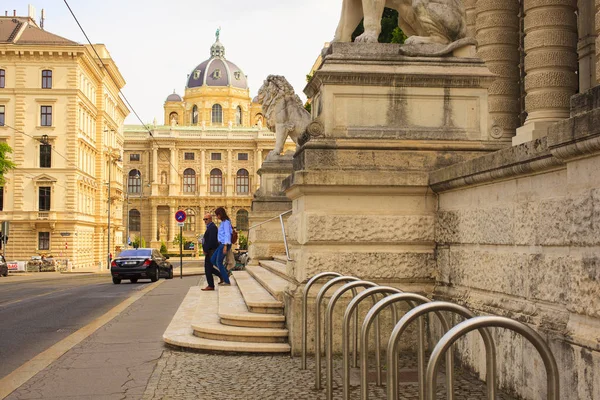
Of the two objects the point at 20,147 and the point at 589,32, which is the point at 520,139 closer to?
the point at 589,32

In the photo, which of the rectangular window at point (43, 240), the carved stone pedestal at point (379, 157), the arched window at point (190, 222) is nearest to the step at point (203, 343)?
the carved stone pedestal at point (379, 157)

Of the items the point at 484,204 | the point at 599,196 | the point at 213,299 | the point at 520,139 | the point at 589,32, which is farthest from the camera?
the point at 589,32

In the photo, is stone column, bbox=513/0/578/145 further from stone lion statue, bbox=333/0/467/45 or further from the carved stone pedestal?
the carved stone pedestal

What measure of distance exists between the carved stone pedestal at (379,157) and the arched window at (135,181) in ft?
377

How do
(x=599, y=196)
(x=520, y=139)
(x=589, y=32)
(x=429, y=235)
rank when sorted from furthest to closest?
(x=589, y=32) < (x=520, y=139) < (x=429, y=235) < (x=599, y=196)

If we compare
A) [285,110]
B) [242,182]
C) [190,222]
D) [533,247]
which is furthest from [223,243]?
[242,182]

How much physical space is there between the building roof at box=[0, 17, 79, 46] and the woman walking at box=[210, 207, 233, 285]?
4896cm

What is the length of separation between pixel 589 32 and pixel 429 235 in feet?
40.5

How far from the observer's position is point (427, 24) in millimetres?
8844

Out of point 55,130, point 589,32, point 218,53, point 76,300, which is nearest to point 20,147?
point 55,130

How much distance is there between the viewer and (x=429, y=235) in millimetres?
7945

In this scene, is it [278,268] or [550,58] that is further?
[550,58]

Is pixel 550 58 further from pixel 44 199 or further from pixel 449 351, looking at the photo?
pixel 44 199

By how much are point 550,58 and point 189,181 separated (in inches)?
4231
